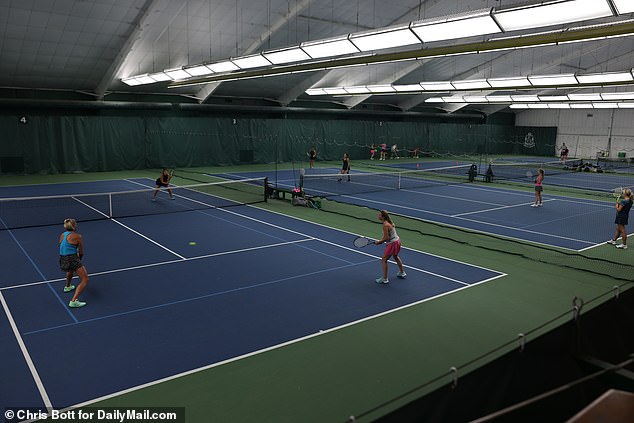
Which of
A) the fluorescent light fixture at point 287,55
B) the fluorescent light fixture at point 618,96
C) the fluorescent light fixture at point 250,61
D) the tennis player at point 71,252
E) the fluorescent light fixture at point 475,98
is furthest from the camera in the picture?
the fluorescent light fixture at point 475,98

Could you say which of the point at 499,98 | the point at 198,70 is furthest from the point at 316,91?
the point at 499,98

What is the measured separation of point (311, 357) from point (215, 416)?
185 centimetres

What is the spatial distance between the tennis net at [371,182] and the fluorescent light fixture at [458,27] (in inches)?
386

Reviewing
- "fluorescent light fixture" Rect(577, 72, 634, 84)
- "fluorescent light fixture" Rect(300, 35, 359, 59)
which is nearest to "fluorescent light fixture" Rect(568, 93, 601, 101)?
"fluorescent light fixture" Rect(577, 72, 634, 84)

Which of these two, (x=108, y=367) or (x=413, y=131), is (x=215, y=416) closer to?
(x=108, y=367)

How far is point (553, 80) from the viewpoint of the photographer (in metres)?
24.2

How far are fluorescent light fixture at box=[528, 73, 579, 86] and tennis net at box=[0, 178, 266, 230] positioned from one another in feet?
49.3

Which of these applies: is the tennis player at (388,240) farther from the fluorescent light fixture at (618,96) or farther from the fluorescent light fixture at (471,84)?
the fluorescent light fixture at (618,96)

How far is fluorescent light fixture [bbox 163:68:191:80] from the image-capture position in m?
23.6

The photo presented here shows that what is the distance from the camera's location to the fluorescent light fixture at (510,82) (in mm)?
25109


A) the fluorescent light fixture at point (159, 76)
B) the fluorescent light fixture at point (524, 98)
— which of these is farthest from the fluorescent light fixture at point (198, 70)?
the fluorescent light fixture at point (524, 98)

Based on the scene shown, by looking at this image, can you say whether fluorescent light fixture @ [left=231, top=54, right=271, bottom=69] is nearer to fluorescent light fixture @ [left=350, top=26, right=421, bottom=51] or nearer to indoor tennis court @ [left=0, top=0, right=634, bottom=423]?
indoor tennis court @ [left=0, top=0, right=634, bottom=423]

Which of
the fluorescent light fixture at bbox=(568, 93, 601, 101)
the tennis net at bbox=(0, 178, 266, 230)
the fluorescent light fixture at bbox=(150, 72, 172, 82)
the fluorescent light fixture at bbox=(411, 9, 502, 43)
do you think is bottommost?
the tennis net at bbox=(0, 178, 266, 230)

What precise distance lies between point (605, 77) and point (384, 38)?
47.3 feet
